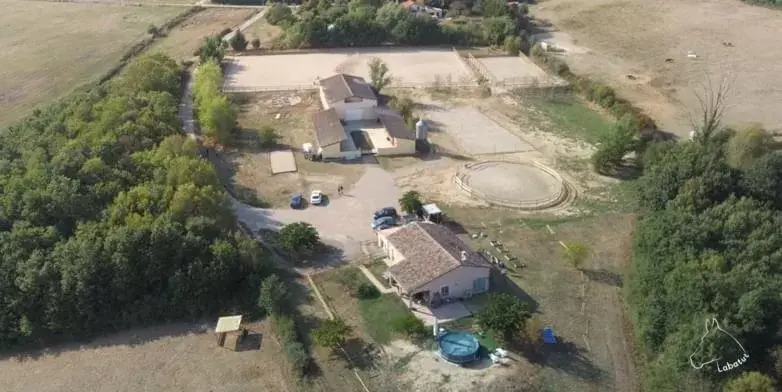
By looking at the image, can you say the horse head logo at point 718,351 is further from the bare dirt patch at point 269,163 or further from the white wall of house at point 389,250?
the bare dirt patch at point 269,163

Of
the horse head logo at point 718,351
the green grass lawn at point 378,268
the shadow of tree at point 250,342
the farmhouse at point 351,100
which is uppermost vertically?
the farmhouse at point 351,100

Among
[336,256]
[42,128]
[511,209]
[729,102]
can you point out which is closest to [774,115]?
[729,102]

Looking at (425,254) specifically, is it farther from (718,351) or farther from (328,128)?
(328,128)

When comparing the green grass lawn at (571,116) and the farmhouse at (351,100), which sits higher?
the farmhouse at (351,100)

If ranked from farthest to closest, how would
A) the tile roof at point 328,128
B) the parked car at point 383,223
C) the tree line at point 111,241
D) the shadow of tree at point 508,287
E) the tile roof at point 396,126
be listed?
the tile roof at point 396,126 → the tile roof at point 328,128 → the parked car at point 383,223 → the shadow of tree at point 508,287 → the tree line at point 111,241

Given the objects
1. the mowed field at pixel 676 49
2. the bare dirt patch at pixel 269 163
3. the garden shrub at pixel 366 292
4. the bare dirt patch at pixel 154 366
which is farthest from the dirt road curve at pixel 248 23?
the bare dirt patch at pixel 154 366

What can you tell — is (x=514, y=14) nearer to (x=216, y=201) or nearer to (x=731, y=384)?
(x=216, y=201)
